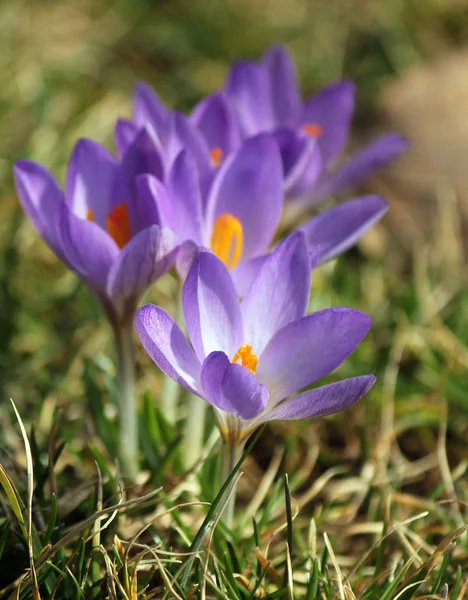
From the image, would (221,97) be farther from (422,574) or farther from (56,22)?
(56,22)

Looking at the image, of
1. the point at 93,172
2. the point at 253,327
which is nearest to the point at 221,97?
the point at 93,172

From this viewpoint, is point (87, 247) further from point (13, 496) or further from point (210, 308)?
point (13, 496)

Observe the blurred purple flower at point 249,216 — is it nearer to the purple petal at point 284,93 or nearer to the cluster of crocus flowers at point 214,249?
the cluster of crocus flowers at point 214,249

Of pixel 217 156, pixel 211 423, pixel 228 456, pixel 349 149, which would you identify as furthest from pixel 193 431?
pixel 349 149

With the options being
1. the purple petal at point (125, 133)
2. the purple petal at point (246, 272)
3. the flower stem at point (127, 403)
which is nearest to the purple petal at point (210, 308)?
the purple petal at point (246, 272)

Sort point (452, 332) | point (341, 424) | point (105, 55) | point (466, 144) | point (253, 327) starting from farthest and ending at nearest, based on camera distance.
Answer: point (105, 55), point (466, 144), point (452, 332), point (341, 424), point (253, 327)

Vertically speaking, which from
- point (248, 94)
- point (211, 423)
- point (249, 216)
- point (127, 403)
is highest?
point (248, 94)
